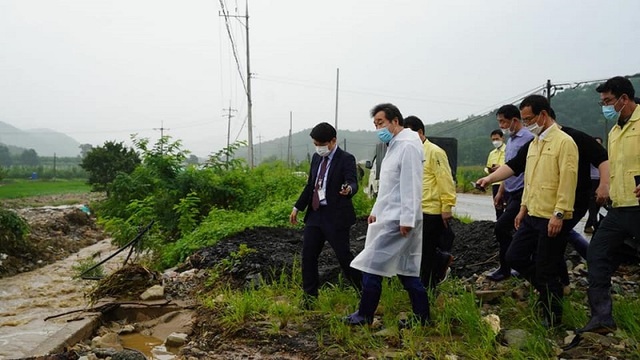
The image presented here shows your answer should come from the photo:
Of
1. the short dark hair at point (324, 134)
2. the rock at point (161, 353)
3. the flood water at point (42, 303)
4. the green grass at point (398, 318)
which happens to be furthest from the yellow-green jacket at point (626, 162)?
the flood water at point (42, 303)

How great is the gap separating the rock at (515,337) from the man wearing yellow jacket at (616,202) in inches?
15.1

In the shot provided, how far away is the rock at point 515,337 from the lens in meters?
3.52

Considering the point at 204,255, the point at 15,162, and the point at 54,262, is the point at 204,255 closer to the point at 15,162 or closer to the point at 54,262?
the point at 54,262

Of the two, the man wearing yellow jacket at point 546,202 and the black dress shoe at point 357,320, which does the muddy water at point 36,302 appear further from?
the man wearing yellow jacket at point 546,202

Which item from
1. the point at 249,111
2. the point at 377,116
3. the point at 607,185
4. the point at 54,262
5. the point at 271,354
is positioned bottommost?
the point at 54,262

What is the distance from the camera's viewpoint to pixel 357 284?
471 centimetres

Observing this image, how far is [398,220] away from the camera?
3828 millimetres

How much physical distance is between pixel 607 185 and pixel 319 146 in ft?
7.51

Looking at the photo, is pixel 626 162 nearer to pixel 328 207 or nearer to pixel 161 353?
pixel 328 207

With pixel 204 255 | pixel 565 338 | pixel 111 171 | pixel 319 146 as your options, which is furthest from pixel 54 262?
pixel 111 171

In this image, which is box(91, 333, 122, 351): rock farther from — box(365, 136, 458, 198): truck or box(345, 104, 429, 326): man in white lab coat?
box(365, 136, 458, 198): truck

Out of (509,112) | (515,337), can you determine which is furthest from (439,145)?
(515,337)

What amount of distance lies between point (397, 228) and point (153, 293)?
3.08 meters

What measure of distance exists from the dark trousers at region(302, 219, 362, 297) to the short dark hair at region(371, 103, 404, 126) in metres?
1.09
